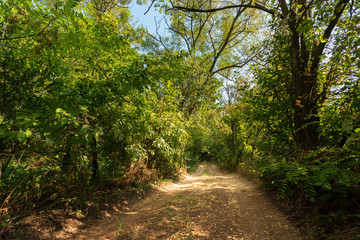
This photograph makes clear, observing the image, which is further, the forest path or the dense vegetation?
the forest path

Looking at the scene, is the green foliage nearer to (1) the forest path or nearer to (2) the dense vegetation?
(2) the dense vegetation

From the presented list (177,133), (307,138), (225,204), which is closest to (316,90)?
(307,138)

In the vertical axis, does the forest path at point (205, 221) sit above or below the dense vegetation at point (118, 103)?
below

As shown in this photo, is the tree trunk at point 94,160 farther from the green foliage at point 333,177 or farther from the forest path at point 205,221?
the green foliage at point 333,177

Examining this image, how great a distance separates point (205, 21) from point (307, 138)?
1239cm

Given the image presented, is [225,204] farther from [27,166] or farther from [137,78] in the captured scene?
[27,166]

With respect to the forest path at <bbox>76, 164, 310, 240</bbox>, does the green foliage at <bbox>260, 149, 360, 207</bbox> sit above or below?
above

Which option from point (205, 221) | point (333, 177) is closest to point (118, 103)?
point (205, 221)

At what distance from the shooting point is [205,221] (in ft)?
12.0

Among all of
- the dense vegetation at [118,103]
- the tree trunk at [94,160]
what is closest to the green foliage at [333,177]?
the dense vegetation at [118,103]

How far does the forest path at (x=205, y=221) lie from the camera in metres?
3.15

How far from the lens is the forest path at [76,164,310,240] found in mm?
3154

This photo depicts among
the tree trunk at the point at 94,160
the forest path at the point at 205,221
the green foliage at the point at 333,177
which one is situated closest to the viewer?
the green foliage at the point at 333,177

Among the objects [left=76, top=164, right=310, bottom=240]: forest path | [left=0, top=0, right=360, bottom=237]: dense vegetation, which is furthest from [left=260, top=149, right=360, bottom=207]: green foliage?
[left=76, top=164, right=310, bottom=240]: forest path
